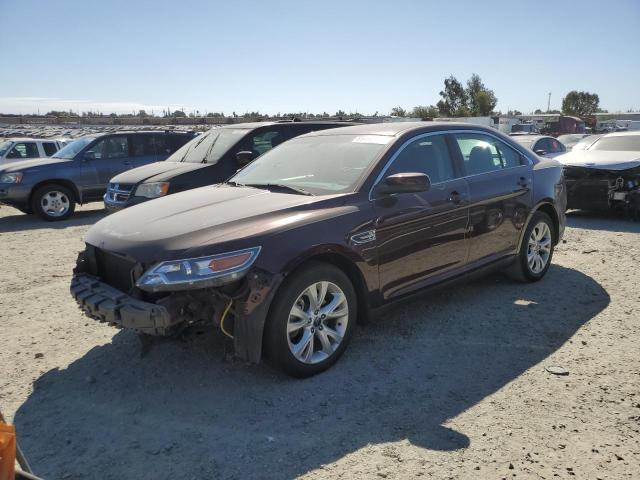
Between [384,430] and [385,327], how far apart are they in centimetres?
158

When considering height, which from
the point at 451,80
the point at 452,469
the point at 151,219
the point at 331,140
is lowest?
the point at 452,469

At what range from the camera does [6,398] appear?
3.52 meters

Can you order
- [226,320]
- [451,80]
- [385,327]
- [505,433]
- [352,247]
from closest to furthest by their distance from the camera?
[505,433] → [226,320] → [352,247] → [385,327] → [451,80]

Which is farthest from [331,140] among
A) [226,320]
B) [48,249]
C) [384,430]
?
[48,249]

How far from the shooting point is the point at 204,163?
7.98 metres

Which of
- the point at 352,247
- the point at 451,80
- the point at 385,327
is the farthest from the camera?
the point at 451,80

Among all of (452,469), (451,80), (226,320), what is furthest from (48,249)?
(451,80)

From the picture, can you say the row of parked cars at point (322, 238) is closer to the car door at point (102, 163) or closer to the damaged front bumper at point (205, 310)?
the damaged front bumper at point (205, 310)

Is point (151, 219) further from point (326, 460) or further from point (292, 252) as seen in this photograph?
point (326, 460)

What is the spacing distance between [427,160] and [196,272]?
91.0 inches

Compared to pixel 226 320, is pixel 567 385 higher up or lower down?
lower down

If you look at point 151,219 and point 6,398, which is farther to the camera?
point 151,219

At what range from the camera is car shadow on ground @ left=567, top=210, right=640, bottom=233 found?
8.69 metres

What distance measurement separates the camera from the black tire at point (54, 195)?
10.6m
